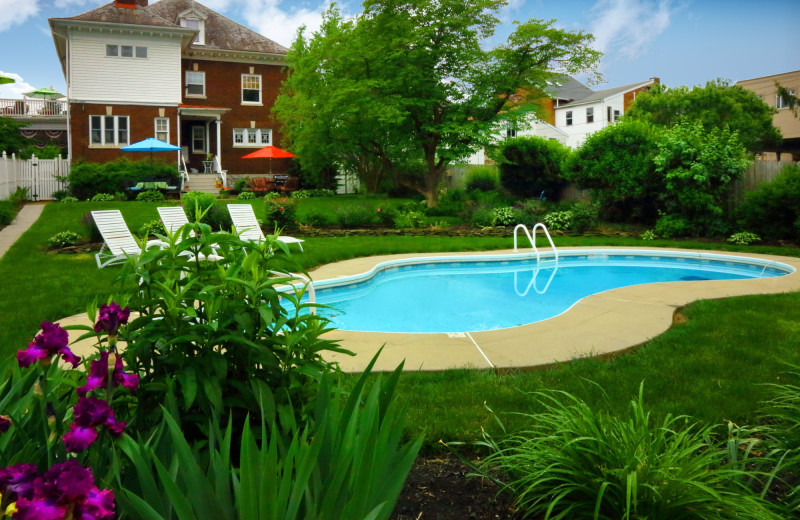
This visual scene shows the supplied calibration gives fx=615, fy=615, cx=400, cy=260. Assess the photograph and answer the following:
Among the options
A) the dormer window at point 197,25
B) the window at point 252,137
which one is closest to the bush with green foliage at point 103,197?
the window at point 252,137

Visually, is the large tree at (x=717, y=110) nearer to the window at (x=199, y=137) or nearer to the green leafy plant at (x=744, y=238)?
the green leafy plant at (x=744, y=238)

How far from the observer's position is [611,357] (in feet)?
16.5

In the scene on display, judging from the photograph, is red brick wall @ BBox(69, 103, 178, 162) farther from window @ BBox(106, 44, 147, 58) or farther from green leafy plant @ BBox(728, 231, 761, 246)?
green leafy plant @ BBox(728, 231, 761, 246)

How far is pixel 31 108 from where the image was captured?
34.0m

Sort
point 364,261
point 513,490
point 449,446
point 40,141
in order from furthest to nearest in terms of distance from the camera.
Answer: point 40,141 < point 364,261 < point 449,446 < point 513,490

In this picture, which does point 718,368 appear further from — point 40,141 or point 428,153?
point 40,141

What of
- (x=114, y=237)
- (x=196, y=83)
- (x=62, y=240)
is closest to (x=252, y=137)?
(x=196, y=83)

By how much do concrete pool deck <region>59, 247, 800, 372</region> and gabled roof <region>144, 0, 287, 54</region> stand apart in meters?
27.3

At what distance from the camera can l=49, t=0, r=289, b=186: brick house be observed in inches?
1018

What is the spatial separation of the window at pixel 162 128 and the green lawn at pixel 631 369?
782 inches

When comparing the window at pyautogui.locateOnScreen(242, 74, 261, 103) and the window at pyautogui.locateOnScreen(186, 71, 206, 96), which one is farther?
the window at pyautogui.locateOnScreen(242, 74, 261, 103)

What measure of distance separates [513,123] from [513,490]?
1873 centimetres

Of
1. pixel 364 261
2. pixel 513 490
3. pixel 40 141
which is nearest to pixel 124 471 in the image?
pixel 513 490

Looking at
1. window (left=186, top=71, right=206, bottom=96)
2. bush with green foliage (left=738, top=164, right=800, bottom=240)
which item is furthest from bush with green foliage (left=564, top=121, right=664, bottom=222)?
window (left=186, top=71, right=206, bottom=96)
